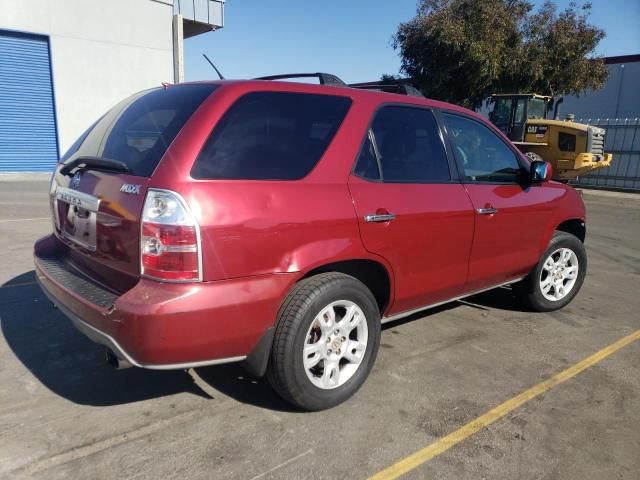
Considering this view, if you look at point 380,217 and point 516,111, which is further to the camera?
point 516,111

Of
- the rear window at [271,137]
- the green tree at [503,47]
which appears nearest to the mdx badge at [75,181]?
the rear window at [271,137]

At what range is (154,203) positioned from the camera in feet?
7.69

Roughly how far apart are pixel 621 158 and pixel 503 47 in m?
6.28

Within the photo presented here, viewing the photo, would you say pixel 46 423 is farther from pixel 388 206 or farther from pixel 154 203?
pixel 388 206

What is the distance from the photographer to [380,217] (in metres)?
3.00

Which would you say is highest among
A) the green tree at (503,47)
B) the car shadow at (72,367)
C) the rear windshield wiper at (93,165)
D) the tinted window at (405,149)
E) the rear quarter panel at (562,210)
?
the green tree at (503,47)

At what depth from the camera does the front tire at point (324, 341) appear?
262cm

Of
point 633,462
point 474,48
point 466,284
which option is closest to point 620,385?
point 633,462

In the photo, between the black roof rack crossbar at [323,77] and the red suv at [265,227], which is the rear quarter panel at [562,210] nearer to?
the red suv at [265,227]

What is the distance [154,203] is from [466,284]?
244 centimetres

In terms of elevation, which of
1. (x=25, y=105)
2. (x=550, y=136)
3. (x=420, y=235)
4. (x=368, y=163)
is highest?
(x=25, y=105)

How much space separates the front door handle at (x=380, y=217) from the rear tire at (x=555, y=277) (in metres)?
2.10

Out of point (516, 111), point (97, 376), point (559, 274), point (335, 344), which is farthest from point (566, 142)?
point (97, 376)

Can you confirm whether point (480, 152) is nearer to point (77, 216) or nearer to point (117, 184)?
point (117, 184)
